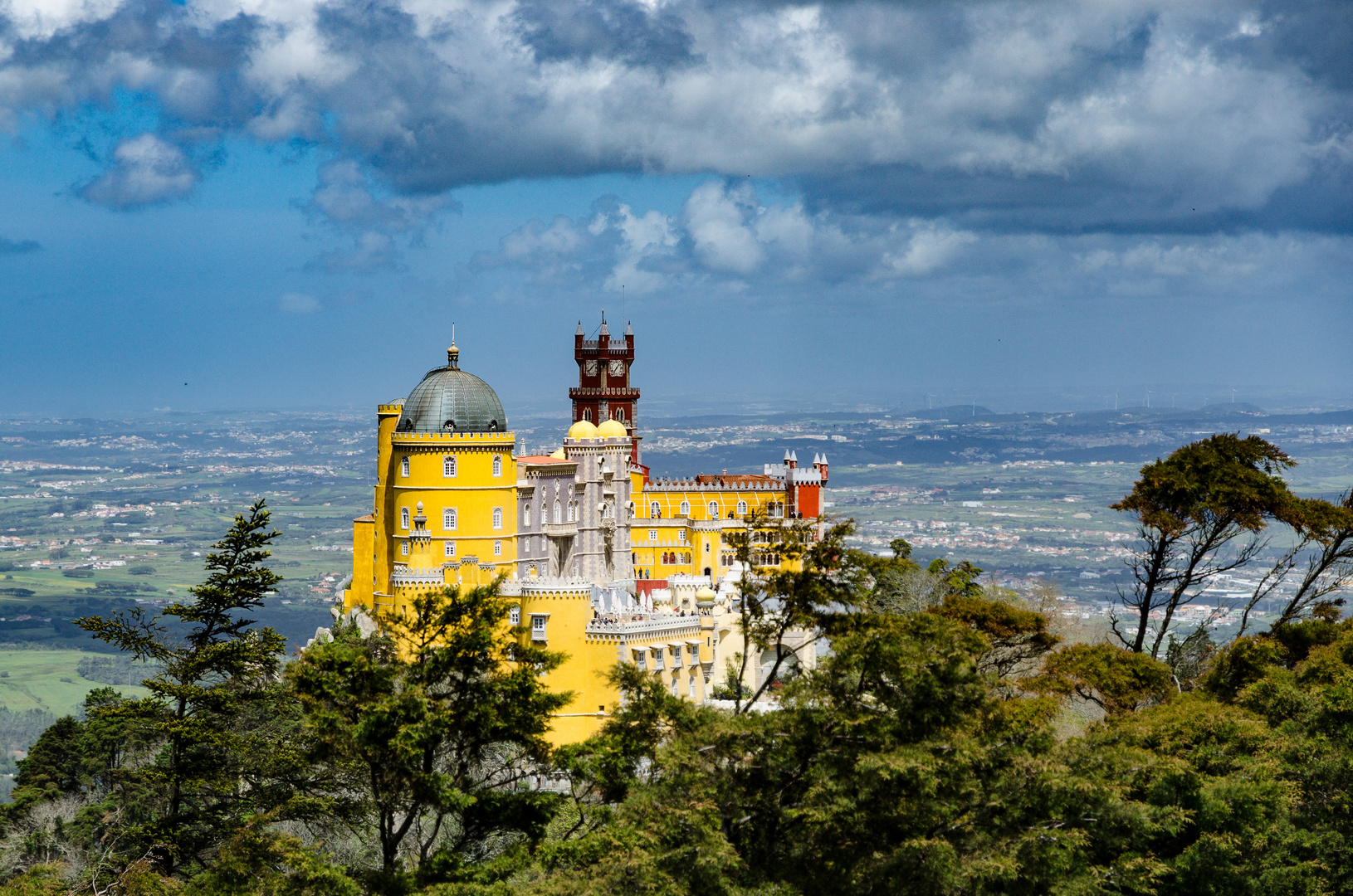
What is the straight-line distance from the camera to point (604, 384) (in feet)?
351

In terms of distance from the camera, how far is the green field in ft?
518

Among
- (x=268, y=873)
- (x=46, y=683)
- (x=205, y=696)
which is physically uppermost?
(x=205, y=696)

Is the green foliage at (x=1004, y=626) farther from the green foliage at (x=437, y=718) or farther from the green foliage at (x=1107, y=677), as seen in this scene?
the green foliage at (x=437, y=718)

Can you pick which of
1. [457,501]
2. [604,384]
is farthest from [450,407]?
[604,384]

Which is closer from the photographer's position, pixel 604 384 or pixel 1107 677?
pixel 1107 677

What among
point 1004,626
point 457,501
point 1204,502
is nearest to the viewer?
point 1004,626

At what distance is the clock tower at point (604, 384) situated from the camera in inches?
4220

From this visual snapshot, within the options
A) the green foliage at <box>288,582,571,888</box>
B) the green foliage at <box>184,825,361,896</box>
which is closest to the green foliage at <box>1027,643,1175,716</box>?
the green foliage at <box>288,582,571,888</box>

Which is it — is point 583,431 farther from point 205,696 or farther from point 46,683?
point 46,683

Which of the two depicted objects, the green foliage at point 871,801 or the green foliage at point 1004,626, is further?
the green foliage at point 1004,626

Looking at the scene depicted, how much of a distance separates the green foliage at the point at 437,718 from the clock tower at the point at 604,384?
2583 inches

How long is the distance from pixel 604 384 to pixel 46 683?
98.9 metres

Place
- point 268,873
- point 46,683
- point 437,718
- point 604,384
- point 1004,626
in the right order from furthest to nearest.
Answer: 1. point 46,683
2. point 604,384
3. point 1004,626
4. point 268,873
5. point 437,718

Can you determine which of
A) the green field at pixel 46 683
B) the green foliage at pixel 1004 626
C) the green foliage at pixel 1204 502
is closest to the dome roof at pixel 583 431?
the green foliage at pixel 1004 626
